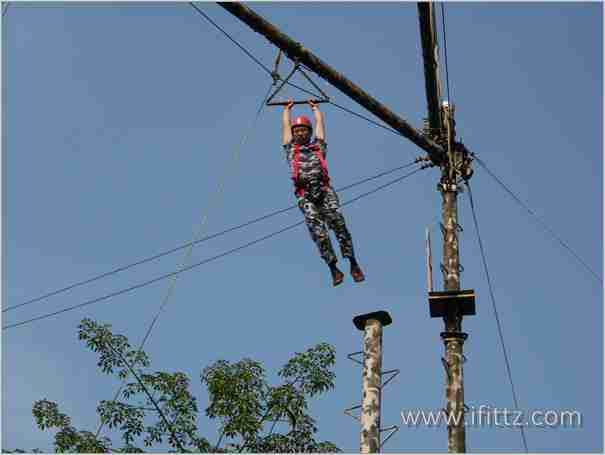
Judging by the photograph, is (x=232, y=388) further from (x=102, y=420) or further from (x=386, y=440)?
(x=386, y=440)

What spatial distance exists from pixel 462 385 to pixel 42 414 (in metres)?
6.17

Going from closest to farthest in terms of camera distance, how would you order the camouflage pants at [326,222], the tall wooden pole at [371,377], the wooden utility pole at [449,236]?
the tall wooden pole at [371,377] → the wooden utility pole at [449,236] → the camouflage pants at [326,222]

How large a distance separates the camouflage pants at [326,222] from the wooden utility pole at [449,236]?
1163 millimetres

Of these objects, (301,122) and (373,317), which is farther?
(301,122)

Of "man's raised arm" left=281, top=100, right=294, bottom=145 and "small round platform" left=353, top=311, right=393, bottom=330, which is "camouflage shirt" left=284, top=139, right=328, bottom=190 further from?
"small round platform" left=353, top=311, right=393, bottom=330

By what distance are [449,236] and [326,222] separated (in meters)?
1.81

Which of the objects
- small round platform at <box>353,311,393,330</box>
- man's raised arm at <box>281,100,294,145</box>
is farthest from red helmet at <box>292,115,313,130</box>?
small round platform at <box>353,311,393,330</box>

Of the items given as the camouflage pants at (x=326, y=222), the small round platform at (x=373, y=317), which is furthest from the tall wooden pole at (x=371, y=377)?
the camouflage pants at (x=326, y=222)

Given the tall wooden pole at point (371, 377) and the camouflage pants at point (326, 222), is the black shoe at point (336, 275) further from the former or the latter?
the tall wooden pole at point (371, 377)

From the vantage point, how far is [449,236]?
1284 centimetres

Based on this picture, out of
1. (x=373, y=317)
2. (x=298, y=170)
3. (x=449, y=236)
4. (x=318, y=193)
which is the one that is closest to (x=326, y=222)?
(x=318, y=193)

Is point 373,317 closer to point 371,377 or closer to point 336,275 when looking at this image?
point 371,377

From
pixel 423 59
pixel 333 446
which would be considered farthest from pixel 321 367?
pixel 423 59

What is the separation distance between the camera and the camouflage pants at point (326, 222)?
1166 centimetres
